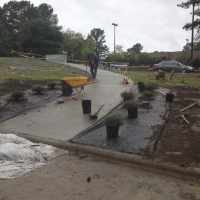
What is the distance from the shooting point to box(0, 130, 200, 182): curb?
473 centimetres

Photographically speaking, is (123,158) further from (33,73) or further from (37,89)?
(33,73)

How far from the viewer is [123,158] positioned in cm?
540

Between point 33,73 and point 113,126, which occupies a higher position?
point 33,73

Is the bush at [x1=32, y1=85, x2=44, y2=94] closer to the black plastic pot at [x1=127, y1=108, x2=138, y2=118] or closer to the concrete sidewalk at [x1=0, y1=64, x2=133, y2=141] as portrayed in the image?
the concrete sidewalk at [x1=0, y1=64, x2=133, y2=141]

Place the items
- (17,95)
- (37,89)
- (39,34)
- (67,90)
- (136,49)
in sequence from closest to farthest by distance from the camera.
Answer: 1. (17,95)
2. (37,89)
3. (67,90)
4. (39,34)
5. (136,49)

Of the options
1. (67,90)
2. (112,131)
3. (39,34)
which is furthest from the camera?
(39,34)

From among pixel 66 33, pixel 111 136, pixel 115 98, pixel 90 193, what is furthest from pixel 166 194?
pixel 66 33

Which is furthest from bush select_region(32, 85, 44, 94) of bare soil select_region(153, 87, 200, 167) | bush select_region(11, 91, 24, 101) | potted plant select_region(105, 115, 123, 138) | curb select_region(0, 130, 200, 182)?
potted plant select_region(105, 115, 123, 138)

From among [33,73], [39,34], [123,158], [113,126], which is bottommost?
[123,158]

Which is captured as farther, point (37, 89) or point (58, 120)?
point (37, 89)

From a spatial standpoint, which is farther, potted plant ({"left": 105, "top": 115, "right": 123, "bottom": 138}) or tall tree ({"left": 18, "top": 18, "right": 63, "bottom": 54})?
tall tree ({"left": 18, "top": 18, "right": 63, "bottom": 54})

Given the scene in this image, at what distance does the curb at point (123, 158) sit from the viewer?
4.73 m

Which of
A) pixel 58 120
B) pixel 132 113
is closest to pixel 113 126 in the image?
pixel 132 113

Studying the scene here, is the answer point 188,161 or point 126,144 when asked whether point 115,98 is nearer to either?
point 126,144
